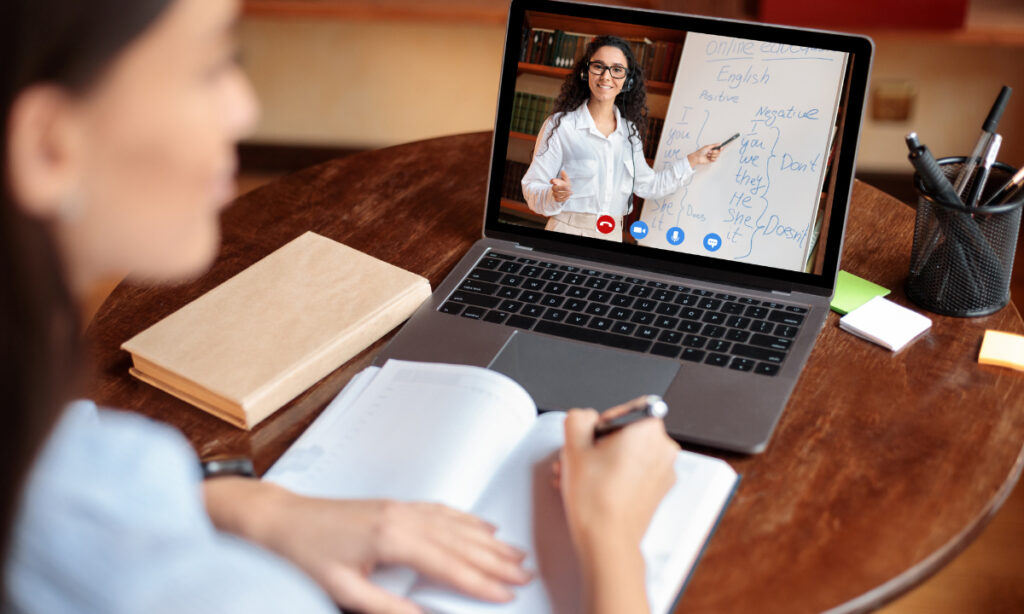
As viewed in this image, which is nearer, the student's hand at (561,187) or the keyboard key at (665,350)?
the keyboard key at (665,350)

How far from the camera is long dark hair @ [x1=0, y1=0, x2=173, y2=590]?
455 millimetres

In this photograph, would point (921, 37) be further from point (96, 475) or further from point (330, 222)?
point (96, 475)

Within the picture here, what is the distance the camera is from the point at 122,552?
1.70 feet

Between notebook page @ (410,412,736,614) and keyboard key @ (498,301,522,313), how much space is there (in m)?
0.21

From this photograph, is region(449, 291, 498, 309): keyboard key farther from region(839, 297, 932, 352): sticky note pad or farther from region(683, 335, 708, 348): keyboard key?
region(839, 297, 932, 352): sticky note pad

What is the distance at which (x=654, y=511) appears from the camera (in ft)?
2.51

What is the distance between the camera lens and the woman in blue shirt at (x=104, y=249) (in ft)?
1.57

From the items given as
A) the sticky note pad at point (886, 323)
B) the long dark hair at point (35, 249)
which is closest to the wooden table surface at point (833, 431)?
the sticky note pad at point (886, 323)

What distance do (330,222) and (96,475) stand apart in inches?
28.0

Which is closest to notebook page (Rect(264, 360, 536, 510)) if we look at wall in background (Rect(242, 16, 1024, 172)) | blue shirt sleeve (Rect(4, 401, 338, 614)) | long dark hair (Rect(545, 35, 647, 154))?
blue shirt sleeve (Rect(4, 401, 338, 614))

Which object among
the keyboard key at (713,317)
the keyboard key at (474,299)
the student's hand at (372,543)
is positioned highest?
the keyboard key at (713,317)

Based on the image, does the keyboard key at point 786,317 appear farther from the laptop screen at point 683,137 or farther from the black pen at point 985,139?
the black pen at point 985,139

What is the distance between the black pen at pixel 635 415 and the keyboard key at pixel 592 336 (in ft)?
0.63

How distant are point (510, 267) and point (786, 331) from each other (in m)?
0.31
